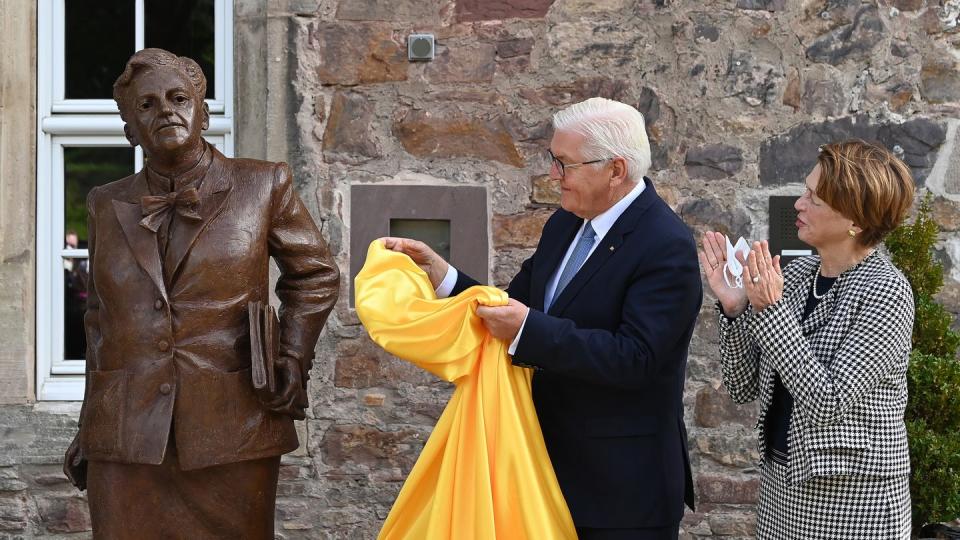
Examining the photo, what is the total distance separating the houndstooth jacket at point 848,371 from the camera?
2.73 metres

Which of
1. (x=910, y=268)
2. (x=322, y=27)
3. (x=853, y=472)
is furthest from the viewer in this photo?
(x=322, y=27)

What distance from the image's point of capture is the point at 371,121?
4.46 meters

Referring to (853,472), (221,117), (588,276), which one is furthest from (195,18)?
(853,472)

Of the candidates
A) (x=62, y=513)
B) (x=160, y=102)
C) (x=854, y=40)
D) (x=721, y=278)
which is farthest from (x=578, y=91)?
(x=62, y=513)

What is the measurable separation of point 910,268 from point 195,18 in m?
2.93

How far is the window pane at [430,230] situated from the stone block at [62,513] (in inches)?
64.1

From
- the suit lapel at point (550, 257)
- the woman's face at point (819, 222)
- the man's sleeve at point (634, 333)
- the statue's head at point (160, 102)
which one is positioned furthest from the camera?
the suit lapel at point (550, 257)

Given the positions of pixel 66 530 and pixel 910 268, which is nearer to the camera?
pixel 910 268

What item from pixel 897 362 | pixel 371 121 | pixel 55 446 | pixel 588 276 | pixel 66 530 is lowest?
pixel 66 530

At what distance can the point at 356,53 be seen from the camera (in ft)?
14.6

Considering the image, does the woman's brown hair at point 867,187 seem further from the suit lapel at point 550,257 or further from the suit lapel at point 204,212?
the suit lapel at point 204,212

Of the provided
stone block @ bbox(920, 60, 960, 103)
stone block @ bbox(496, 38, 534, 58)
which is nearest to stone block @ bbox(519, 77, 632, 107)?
stone block @ bbox(496, 38, 534, 58)

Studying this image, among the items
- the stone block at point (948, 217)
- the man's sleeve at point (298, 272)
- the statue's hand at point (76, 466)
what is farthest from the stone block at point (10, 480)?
the stone block at point (948, 217)

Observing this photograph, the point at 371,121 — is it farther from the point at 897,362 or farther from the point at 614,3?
the point at 897,362
